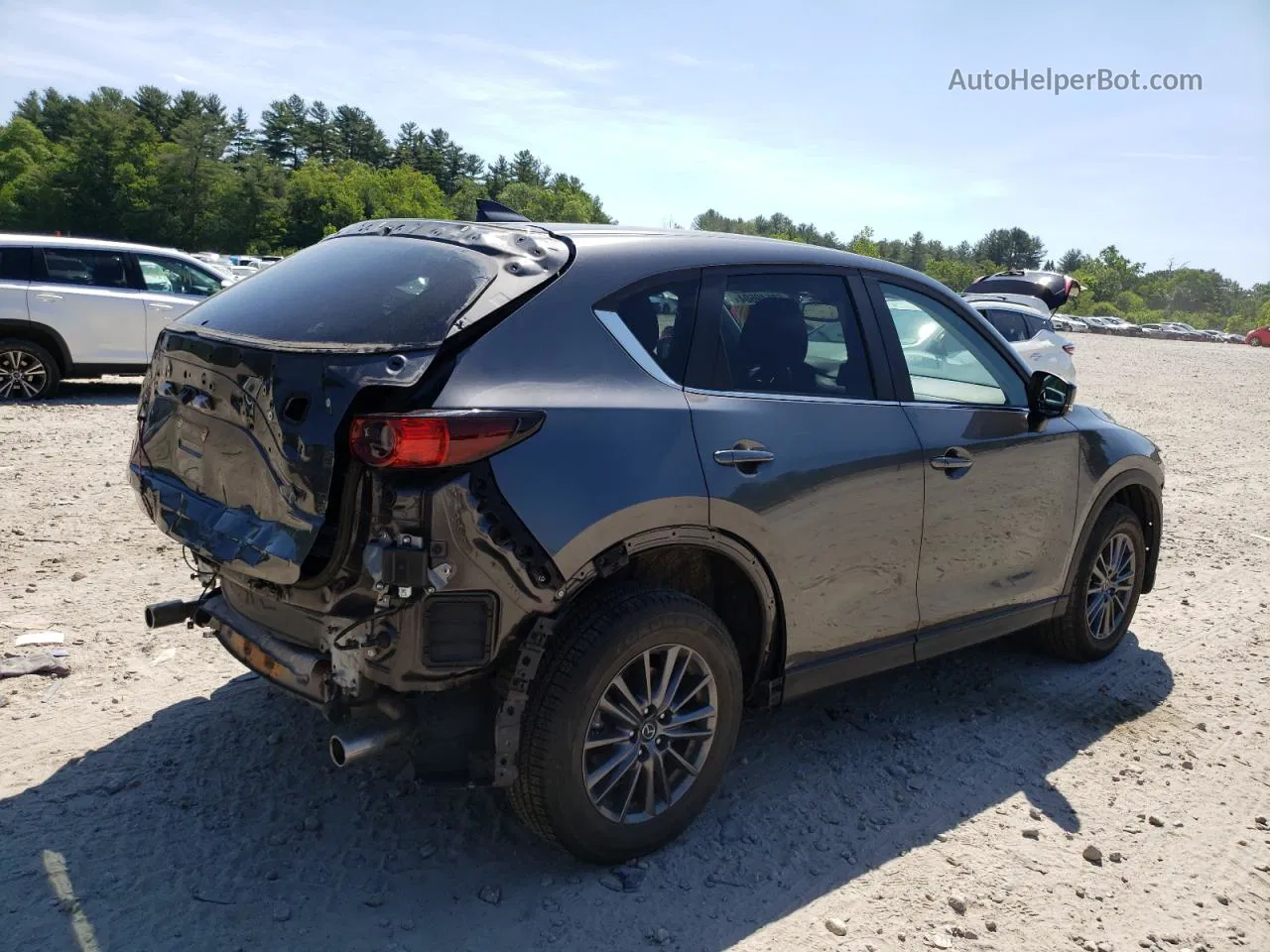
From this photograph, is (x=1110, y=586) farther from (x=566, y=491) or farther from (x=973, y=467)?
(x=566, y=491)

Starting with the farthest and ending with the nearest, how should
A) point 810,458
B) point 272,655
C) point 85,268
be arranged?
1. point 85,268
2. point 810,458
3. point 272,655

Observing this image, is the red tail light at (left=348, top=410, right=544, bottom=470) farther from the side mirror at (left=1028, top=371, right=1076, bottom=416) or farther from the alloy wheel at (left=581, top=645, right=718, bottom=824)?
the side mirror at (left=1028, top=371, right=1076, bottom=416)

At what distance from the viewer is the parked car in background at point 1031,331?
37.4ft

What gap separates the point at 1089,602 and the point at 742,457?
273cm

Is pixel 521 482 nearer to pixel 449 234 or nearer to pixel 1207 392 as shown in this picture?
pixel 449 234

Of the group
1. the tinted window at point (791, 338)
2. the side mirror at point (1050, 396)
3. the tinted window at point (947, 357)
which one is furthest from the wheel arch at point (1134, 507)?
the tinted window at point (791, 338)

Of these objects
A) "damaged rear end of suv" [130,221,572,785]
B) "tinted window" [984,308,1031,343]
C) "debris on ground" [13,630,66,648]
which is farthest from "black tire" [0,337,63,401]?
"tinted window" [984,308,1031,343]

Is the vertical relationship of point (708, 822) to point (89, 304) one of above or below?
below

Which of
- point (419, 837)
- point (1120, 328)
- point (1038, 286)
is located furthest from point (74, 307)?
point (1120, 328)

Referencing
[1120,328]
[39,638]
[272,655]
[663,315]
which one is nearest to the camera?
[272,655]

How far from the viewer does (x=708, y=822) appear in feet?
11.5

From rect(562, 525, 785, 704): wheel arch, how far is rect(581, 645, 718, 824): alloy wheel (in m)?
0.27

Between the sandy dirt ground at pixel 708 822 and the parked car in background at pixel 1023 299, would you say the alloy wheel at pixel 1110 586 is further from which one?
the parked car in background at pixel 1023 299

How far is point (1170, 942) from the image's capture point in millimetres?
3043
